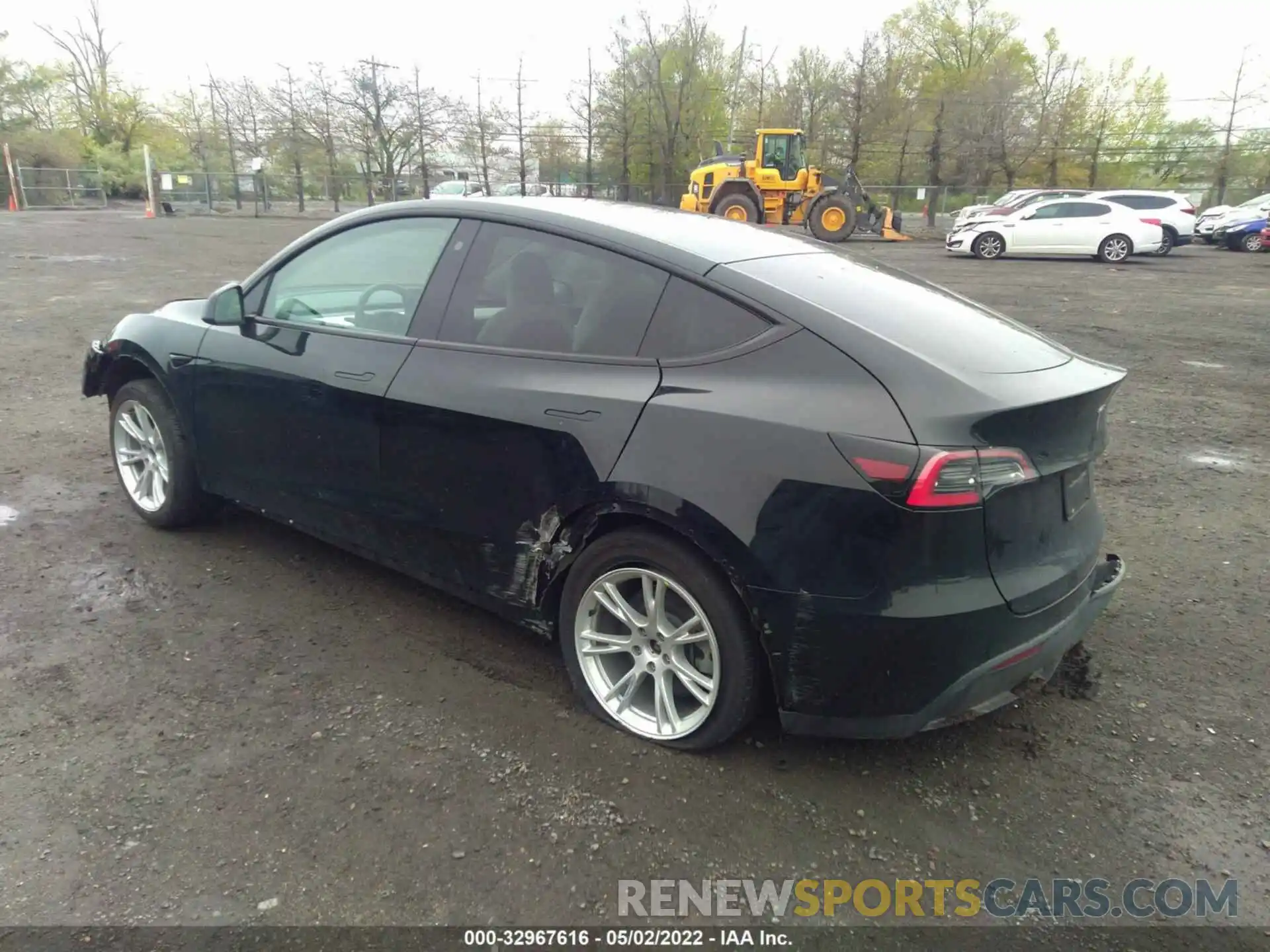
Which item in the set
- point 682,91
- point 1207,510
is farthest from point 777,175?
point 682,91

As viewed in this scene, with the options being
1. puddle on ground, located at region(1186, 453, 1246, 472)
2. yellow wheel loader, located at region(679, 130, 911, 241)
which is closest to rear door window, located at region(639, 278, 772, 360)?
puddle on ground, located at region(1186, 453, 1246, 472)

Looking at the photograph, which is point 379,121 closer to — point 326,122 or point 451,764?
point 326,122

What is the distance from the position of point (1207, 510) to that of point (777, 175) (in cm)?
2486

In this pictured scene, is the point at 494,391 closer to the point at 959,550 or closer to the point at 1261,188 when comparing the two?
the point at 959,550

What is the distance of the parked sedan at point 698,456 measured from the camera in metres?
2.40

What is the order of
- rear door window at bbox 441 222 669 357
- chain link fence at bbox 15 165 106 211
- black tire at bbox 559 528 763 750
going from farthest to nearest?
chain link fence at bbox 15 165 106 211, rear door window at bbox 441 222 669 357, black tire at bbox 559 528 763 750

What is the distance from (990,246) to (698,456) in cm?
2506

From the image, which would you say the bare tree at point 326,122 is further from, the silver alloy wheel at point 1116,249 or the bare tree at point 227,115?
the silver alloy wheel at point 1116,249

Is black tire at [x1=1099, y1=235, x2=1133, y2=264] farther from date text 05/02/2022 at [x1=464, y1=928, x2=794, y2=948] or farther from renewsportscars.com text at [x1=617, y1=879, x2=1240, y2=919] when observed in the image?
date text 05/02/2022 at [x1=464, y1=928, x2=794, y2=948]

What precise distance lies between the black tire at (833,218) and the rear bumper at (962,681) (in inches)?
975

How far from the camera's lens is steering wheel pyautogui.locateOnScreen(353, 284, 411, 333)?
3.53 metres

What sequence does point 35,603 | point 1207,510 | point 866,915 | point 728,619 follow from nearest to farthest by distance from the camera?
point 866,915
point 728,619
point 35,603
point 1207,510

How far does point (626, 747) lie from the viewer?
9.43ft

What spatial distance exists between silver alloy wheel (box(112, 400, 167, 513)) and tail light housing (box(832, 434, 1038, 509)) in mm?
3473
